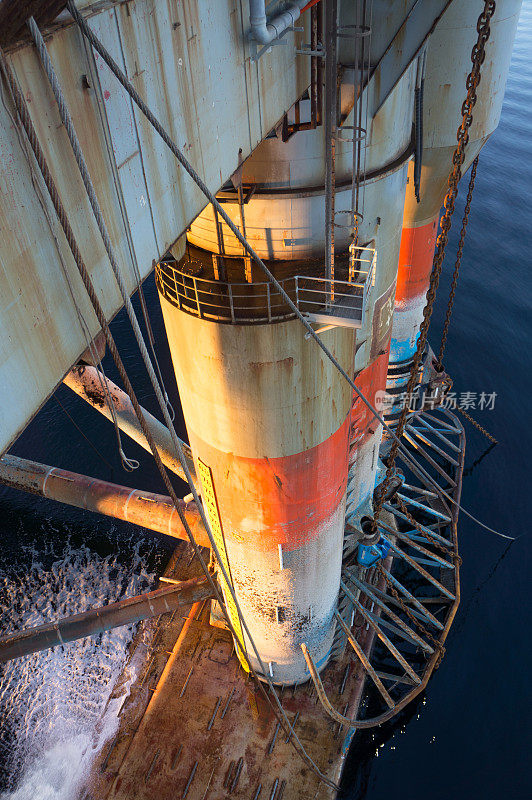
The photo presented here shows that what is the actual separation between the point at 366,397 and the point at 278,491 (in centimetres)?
639

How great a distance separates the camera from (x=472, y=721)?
70.8ft

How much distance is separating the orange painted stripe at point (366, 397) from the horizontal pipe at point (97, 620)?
22.8 ft

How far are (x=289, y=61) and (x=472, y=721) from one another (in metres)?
22.3

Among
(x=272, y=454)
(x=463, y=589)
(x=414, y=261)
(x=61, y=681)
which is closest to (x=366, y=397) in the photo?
(x=272, y=454)

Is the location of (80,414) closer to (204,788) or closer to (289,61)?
(204,788)

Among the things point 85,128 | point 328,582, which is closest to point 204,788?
point 328,582

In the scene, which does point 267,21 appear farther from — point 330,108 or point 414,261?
point 414,261

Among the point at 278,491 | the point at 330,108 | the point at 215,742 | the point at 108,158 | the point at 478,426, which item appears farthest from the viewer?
the point at 478,426

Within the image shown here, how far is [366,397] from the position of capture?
754 inches

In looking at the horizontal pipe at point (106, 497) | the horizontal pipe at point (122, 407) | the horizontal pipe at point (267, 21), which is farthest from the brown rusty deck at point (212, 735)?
the horizontal pipe at point (267, 21)

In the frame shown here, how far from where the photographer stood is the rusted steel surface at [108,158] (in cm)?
496

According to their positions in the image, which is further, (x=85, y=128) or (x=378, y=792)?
(x=378, y=792)

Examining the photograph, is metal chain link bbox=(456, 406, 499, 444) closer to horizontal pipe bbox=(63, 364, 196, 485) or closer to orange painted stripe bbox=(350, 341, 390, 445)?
orange painted stripe bbox=(350, 341, 390, 445)

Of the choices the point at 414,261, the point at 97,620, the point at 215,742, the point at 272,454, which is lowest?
the point at 215,742
